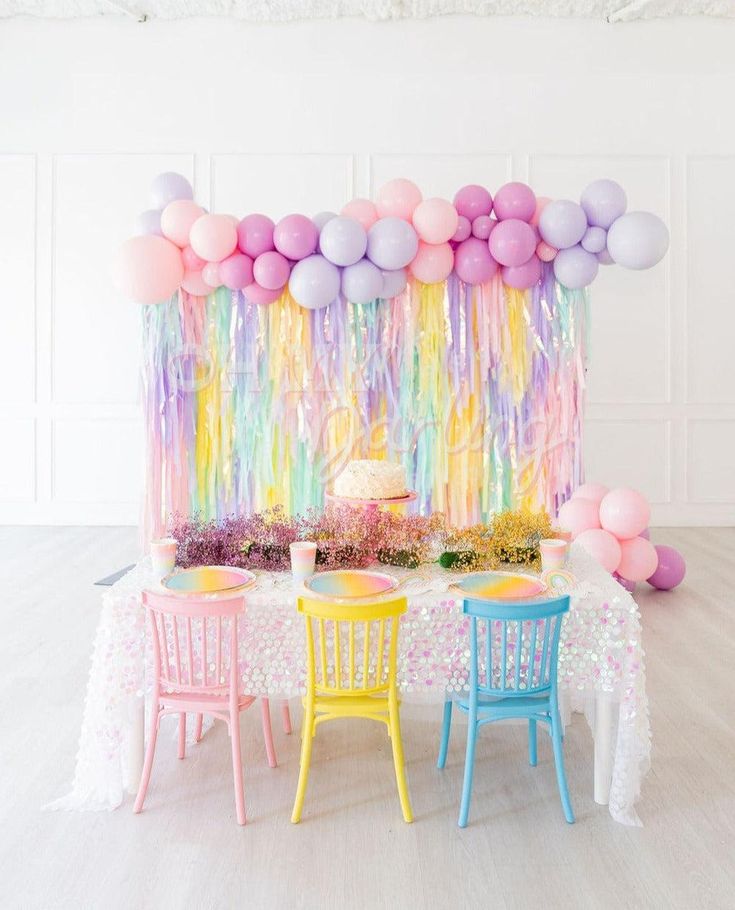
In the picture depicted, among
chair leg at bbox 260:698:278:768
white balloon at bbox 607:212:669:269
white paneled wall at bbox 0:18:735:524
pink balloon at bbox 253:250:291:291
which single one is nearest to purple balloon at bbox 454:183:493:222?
white balloon at bbox 607:212:669:269

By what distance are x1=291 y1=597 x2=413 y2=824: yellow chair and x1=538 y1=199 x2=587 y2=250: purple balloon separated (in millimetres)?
2735

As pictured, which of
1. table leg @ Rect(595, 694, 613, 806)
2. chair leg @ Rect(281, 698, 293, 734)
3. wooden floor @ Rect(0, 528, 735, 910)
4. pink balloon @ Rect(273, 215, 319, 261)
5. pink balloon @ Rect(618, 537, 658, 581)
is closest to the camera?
wooden floor @ Rect(0, 528, 735, 910)

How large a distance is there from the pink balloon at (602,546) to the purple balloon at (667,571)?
1.27 feet

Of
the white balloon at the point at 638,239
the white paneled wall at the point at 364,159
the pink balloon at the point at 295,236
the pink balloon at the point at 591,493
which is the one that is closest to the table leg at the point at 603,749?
the pink balloon at the point at 591,493

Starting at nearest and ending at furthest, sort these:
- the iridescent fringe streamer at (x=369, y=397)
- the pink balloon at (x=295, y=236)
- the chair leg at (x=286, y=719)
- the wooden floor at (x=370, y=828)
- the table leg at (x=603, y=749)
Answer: the wooden floor at (x=370, y=828) < the table leg at (x=603, y=749) < the chair leg at (x=286, y=719) < the pink balloon at (x=295, y=236) < the iridescent fringe streamer at (x=369, y=397)

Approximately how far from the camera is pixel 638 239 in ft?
13.6

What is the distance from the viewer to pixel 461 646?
2336 millimetres

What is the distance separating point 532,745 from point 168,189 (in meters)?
3.35

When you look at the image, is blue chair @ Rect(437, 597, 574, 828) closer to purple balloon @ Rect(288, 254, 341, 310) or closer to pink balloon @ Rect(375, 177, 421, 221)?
purple balloon @ Rect(288, 254, 341, 310)

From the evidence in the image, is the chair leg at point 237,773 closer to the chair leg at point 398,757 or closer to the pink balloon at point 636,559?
the chair leg at point 398,757

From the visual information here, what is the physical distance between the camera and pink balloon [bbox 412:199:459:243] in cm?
423

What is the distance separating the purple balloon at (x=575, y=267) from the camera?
14.2 ft

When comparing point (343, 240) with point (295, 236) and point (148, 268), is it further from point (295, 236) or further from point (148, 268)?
point (148, 268)

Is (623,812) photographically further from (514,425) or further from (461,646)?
(514,425)
